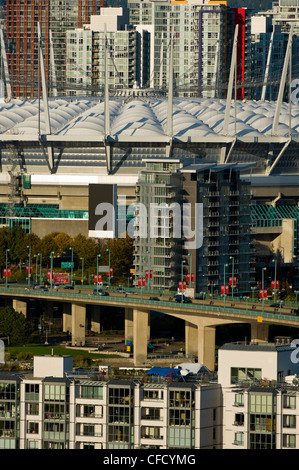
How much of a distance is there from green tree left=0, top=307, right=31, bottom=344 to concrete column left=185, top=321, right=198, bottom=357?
1009 centimetres

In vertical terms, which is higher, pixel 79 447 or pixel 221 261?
pixel 79 447

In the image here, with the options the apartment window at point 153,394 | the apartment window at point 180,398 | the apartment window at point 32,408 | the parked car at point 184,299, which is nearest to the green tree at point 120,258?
the parked car at point 184,299

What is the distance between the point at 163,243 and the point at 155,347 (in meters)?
10.4

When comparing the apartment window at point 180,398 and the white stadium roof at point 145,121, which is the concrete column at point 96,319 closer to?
the white stadium roof at point 145,121

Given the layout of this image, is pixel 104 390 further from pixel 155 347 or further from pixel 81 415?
pixel 155 347

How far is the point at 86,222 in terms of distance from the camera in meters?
142

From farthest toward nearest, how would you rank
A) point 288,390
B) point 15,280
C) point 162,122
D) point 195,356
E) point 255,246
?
point 162,122, point 255,246, point 15,280, point 195,356, point 288,390

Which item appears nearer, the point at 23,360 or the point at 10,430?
the point at 10,430

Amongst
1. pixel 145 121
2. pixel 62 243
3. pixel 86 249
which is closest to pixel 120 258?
pixel 86 249

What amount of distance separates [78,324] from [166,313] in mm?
7429

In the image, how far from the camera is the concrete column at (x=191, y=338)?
330ft

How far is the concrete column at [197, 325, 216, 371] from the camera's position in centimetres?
9556

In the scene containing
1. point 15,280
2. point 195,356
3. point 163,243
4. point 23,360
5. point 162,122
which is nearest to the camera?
point 23,360

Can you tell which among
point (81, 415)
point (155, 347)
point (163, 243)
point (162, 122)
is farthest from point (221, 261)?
point (81, 415)
